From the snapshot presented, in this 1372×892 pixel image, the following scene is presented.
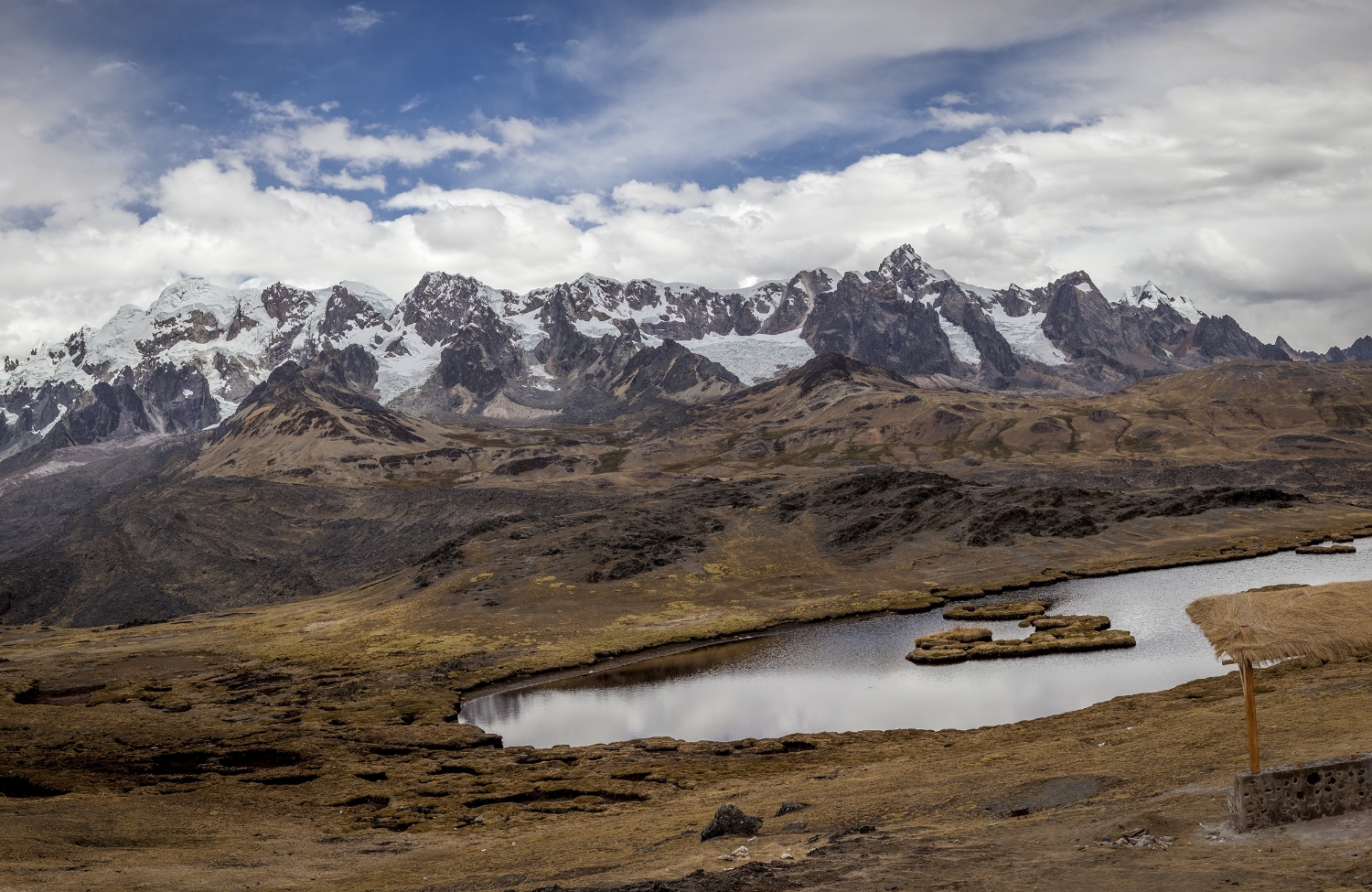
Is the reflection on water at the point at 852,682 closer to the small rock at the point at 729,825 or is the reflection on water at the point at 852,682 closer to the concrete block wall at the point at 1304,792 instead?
the small rock at the point at 729,825

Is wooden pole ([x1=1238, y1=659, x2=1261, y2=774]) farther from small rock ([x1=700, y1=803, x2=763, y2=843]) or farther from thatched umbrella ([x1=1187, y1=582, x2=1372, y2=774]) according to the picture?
small rock ([x1=700, y1=803, x2=763, y2=843])

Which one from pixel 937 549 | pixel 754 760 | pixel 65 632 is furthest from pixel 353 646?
pixel 937 549

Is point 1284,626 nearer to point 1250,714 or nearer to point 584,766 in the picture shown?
point 1250,714

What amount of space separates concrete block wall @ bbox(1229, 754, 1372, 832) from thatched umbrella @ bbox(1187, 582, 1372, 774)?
1.20m

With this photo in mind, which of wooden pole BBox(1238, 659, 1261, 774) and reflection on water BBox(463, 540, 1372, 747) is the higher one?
wooden pole BBox(1238, 659, 1261, 774)

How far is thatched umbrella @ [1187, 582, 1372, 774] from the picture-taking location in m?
33.4

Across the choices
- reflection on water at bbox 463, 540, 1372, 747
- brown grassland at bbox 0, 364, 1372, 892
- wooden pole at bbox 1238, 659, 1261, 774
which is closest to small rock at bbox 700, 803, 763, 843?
brown grassland at bbox 0, 364, 1372, 892

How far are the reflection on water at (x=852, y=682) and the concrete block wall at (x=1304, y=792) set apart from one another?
151 ft

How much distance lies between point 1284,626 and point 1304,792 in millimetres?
5472

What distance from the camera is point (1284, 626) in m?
34.2

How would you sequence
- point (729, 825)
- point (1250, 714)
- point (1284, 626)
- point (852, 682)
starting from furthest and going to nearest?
point (852, 682), point (729, 825), point (1284, 626), point (1250, 714)

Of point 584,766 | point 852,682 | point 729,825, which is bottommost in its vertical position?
point 584,766

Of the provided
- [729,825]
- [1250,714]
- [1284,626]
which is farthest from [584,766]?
[1284,626]

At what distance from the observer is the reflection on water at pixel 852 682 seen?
84000 mm
